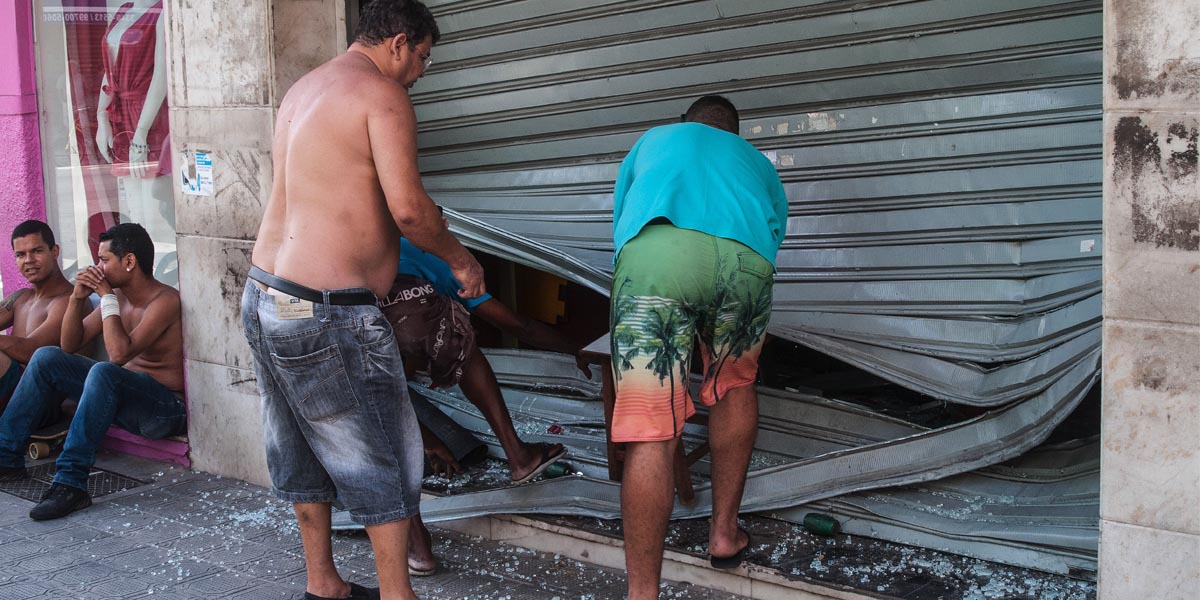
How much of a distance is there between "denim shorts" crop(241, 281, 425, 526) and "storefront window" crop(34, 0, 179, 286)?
321 centimetres

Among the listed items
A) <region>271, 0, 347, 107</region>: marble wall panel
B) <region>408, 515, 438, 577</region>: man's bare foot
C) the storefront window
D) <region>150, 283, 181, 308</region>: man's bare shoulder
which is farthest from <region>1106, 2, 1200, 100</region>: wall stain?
the storefront window

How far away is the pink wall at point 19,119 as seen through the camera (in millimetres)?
6934

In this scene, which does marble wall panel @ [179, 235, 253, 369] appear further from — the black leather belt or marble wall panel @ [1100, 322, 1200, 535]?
marble wall panel @ [1100, 322, 1200, 535]

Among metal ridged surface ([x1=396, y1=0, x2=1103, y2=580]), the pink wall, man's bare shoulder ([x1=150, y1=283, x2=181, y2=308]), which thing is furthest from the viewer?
the pink wall

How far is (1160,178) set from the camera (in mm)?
2740

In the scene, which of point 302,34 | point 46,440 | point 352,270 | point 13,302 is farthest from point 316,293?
point 13,302

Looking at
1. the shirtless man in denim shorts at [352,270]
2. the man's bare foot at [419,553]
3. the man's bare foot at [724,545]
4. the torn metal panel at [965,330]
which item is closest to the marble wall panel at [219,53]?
the shirtless man in denim shorts at [352,270]

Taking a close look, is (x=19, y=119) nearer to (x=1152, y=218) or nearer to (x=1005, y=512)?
(x=1005, y=512)

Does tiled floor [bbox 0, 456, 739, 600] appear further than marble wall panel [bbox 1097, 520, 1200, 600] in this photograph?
Yes

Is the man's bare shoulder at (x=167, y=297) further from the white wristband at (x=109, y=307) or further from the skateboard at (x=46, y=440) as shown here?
the skateboard at (x=46, y=440)

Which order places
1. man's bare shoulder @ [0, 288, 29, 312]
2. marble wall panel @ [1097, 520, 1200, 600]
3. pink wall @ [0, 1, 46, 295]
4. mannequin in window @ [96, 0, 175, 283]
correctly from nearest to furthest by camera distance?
marble wall panel @ [1097, 520, 1200, 600]
mannequin in window @ [96, 0, 175, 283]
man's bare shoulder @ [0, 288, 29, 312]
pink wall @ [0, 1, 46, 295]

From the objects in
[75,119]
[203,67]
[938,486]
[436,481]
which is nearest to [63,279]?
[75,119]

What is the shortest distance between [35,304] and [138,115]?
115cm

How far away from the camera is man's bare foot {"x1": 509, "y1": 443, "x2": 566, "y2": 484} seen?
4383 millimetres
